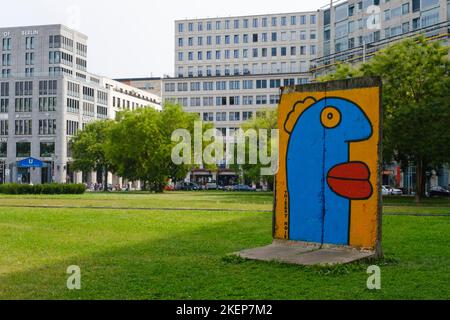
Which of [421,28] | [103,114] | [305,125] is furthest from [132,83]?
[305,125]

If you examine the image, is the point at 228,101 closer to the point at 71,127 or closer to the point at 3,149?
the point at 71,127

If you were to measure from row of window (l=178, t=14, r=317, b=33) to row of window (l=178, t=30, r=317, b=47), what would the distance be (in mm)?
1757

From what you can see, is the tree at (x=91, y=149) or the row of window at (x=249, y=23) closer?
the tree at (x=91, y=149)

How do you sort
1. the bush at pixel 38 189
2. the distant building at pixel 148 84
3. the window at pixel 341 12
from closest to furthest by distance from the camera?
the bush at pixel 38 189 → the window at pixel 341 12 → the distant building at pixel 148 84

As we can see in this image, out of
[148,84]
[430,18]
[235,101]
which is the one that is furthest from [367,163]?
[148,84]

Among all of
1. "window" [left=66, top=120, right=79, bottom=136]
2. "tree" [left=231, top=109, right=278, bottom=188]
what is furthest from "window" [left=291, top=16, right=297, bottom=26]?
"tree" [left=231, top=109, right=278, bottom=188]

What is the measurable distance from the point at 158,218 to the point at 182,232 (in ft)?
18.5

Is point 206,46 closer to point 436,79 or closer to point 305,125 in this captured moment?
point 436,79

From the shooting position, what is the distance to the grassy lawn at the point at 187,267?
8859mm

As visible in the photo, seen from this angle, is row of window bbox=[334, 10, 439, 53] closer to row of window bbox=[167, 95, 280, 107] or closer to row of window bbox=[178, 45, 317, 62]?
row of window bbox=[178, 45, 317, 62]

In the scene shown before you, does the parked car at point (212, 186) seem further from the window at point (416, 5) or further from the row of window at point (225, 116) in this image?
the window at point (416, 5)

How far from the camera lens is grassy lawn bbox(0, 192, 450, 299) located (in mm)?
8859

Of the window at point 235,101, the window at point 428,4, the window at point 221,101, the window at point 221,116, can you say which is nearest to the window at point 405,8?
the window at point 428,4

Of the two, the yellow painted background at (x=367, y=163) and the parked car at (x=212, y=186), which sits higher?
the yellow painted background at (x=367, y=163)
